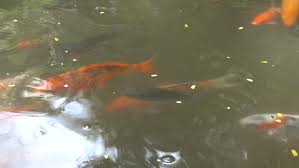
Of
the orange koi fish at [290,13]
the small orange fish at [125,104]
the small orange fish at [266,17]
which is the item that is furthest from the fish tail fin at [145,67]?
the orange koi fish at [290,13]

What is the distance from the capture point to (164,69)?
155 inches

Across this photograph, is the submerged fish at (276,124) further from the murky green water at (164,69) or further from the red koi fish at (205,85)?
the red koi fish at (205,85)

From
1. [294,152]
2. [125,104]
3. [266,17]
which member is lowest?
[294,152]

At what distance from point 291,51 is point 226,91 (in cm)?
89

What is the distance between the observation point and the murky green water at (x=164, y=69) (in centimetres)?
317

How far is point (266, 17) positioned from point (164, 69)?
4.53ft

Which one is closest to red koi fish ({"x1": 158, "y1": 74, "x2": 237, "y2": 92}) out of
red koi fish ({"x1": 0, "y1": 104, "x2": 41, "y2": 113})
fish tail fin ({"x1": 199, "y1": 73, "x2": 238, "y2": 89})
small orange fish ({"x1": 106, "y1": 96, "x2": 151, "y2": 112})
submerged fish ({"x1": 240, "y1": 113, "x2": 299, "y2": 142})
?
fish tail fin ({"x1": 199, "y1": 73, "x2": 238, "y2": 89})

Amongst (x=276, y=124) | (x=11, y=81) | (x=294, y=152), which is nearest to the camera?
(x=294, y=152)

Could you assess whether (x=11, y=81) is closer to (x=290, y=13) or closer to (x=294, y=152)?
(x=294, y=152)

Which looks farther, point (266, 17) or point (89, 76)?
point (266, 17)

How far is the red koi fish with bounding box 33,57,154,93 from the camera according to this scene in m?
3.73

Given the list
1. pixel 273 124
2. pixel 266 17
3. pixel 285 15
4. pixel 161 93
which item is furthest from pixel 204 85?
pixel 285 15

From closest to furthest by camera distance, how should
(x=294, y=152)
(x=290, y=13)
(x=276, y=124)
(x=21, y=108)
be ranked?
(x=294, y=152) < (x=276, y=124) < (x=21, y=108) < (x=290, y=13)

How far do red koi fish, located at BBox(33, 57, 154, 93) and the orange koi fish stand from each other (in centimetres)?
154
